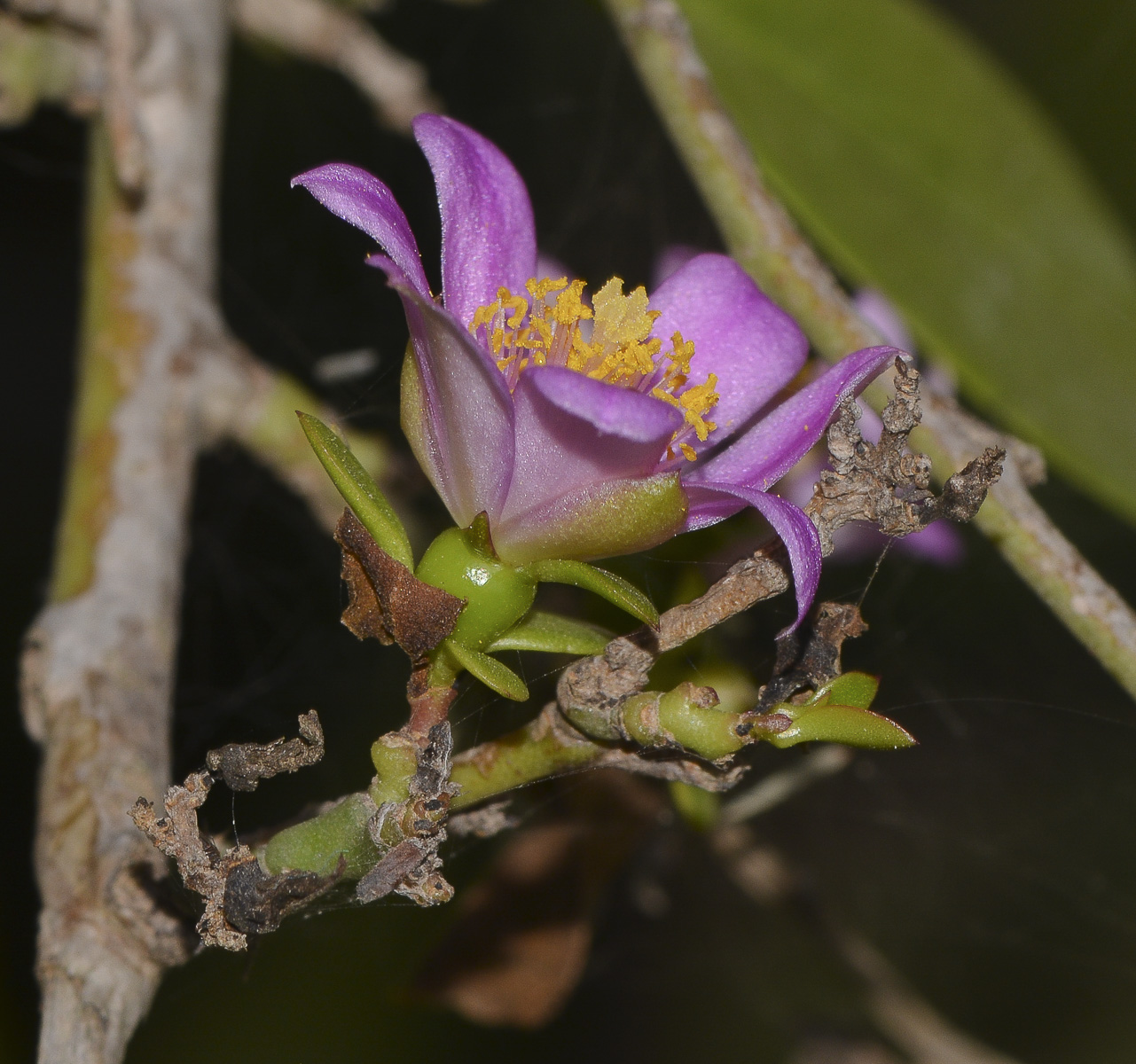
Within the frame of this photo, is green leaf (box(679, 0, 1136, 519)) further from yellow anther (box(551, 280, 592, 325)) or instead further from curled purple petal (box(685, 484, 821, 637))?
curled purple petal (box(685, 484, 821, 637))

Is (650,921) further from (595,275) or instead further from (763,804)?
(595,275)

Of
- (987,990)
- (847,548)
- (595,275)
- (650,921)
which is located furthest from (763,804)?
(595,275)

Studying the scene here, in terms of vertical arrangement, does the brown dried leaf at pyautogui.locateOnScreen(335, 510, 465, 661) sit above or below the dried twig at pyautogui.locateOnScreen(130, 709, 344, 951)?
above

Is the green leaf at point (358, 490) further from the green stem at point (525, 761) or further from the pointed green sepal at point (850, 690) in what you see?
the pointed green sepal at point (850, 690)

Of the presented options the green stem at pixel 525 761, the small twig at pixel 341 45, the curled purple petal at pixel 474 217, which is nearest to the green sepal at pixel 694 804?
the green stem at pixel 525 761

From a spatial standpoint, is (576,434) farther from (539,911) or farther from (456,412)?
(539,911)

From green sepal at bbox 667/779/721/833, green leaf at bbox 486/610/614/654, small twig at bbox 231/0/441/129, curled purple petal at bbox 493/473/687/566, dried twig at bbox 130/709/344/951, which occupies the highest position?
small twig at bbox 231/0/441/129

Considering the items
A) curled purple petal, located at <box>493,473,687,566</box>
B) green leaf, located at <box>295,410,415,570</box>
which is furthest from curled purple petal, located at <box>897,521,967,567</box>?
green leaf, located at <box>295,410,415,570</box>
